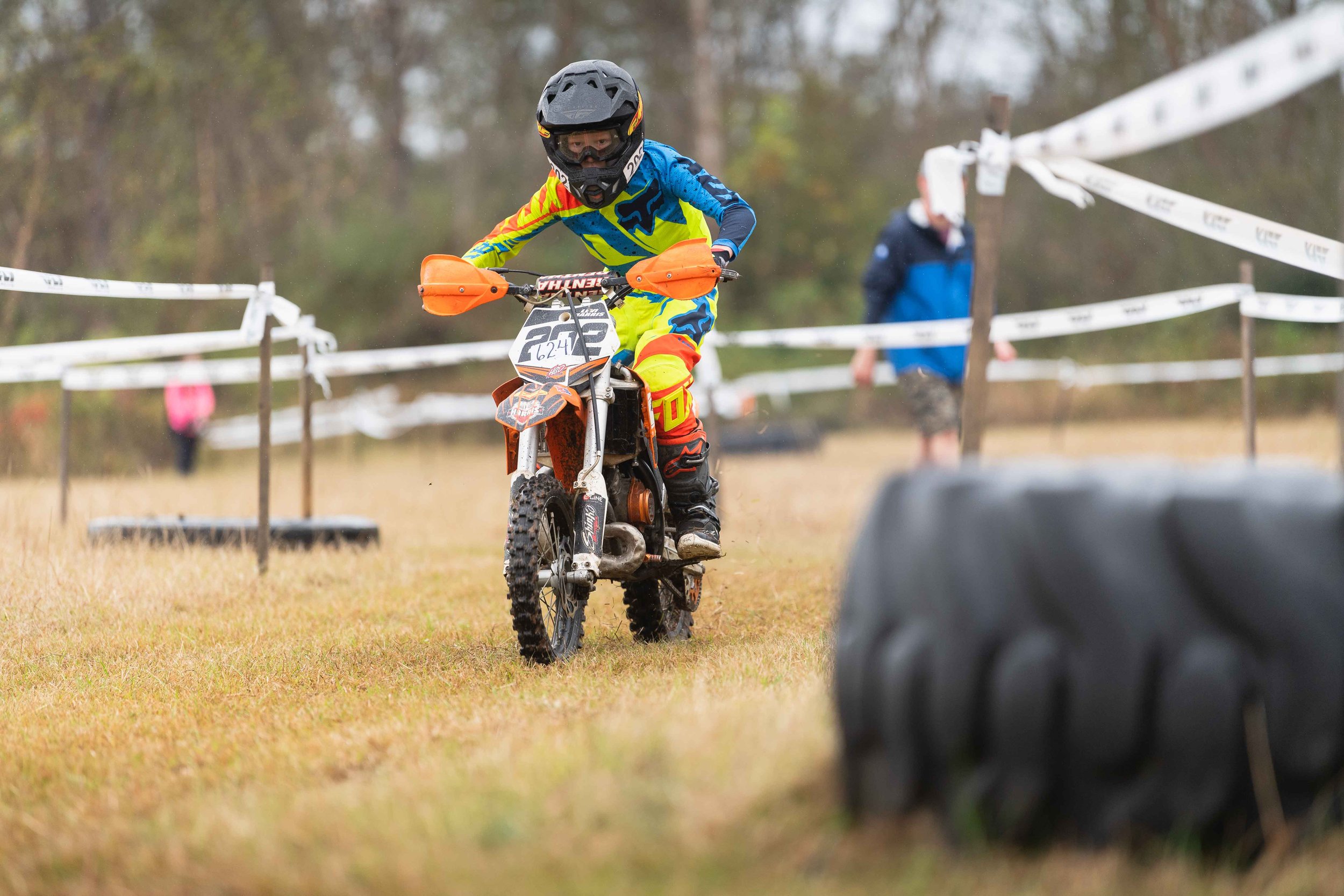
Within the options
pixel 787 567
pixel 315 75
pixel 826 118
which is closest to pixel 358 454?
pixel 315 75

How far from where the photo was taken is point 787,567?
26.7 feet

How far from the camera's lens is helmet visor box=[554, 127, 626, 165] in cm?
511

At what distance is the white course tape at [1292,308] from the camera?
7363 mm

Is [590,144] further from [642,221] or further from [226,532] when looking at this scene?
[226,532]

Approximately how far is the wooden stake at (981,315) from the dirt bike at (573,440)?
1.10m

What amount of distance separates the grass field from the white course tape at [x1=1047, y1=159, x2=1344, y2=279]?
6.49 ft

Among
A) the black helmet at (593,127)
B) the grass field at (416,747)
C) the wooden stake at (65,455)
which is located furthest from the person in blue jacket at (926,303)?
the wooden stake at (65,455)

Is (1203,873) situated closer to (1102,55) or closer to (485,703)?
(485,703)

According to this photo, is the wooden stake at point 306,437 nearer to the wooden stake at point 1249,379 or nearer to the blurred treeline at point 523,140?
the wooden stake at point 1249,379

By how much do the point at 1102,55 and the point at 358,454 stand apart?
1692cm

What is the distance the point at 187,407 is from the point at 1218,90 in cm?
1653

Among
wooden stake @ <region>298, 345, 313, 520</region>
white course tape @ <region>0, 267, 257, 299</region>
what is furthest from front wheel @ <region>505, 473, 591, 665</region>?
wooden stake @ <region>298, 345, 313, 520</region>

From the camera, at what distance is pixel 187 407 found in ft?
57.9

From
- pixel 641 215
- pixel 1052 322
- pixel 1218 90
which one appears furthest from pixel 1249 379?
pixel 1218 90
